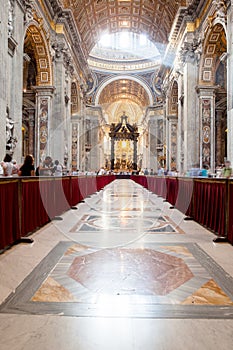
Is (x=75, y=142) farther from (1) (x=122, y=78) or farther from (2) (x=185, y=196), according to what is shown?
(1) (x=122, y=78)

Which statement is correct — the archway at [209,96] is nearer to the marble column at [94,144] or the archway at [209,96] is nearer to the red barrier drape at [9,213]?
the red barrier drape at [9,213]

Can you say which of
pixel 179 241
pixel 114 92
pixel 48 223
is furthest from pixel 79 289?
pixel 114 92

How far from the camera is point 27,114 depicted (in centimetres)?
1562

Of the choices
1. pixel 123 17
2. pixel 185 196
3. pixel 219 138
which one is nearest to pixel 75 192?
pixel 185 196

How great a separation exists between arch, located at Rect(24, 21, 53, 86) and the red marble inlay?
10703mm

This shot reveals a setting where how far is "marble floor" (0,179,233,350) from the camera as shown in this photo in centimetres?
175

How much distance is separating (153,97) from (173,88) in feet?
42.1

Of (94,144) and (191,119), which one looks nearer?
(191,119)

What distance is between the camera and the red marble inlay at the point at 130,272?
97.7 inches

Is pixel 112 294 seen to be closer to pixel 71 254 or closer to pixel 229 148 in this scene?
pixel 71 254

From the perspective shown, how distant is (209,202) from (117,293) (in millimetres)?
3010

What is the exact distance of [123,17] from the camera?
21.6 m

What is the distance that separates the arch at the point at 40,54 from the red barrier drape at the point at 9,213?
966cm

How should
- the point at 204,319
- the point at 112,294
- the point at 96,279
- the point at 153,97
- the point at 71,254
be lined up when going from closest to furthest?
the point at 204,319, the point at 112,294, the point at 96,279, the point at 71,254, the point at 153,97
